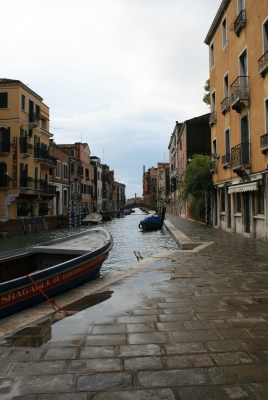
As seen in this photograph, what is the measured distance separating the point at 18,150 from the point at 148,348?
25.9 meters

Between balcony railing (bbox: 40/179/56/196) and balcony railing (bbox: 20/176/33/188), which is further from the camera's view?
balcony railing (bbox: 40/179/56/196)

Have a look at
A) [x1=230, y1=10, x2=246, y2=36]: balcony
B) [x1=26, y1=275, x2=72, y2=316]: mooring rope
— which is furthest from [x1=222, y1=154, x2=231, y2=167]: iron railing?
[x1=26, y1=275, x2=72, y2=316]: mooring rope

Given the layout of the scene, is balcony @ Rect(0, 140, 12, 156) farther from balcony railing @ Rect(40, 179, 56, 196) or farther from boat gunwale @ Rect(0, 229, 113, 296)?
boat gunwale @ Rect(0, 229, 113, 296)

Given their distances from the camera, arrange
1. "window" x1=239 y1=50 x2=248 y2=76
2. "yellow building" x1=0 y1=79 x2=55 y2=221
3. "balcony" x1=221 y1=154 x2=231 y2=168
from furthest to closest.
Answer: "yellow building" x1=0 y1=79 x2=55 y2=221
"balcony" x1=221 y1=154 x2=231 y2=168
"window" x1=239 y1=50 x2=248 y2=76

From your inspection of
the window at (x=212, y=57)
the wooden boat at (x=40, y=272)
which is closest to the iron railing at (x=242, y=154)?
the wooden boat at (x=40, y=272)

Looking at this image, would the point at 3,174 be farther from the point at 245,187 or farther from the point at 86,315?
the point at 86,315

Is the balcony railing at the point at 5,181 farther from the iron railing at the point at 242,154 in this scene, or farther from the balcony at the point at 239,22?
the balcony at the point at 239,22

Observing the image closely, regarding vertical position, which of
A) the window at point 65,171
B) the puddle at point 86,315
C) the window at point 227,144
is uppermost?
the window at point 65,171

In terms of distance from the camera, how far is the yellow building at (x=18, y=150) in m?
26.5

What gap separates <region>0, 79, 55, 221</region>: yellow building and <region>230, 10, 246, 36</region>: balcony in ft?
57.7

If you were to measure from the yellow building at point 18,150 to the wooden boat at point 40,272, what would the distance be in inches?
720

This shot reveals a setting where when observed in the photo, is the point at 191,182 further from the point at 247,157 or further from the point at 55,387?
the point at 55,387

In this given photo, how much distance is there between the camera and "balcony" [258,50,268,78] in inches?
468

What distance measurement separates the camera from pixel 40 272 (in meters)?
5.33
